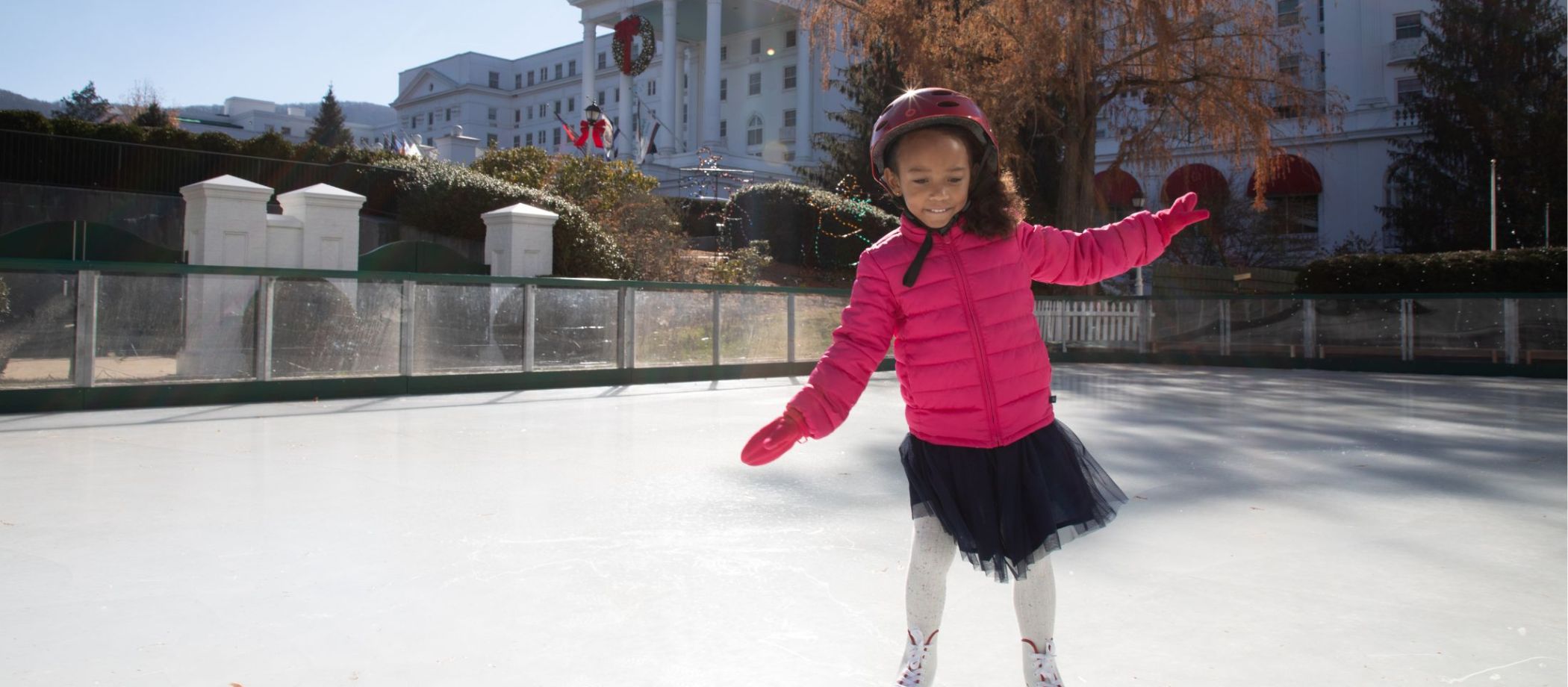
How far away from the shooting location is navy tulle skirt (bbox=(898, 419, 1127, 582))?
2.42m

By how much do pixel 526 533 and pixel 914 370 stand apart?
228 cm

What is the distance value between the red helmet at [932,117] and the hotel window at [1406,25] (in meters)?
36.5

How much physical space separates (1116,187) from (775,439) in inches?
795

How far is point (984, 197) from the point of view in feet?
8.54

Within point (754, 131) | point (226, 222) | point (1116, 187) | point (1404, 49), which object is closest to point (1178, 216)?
point (226, 222)

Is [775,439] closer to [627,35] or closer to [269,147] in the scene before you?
[269,147]

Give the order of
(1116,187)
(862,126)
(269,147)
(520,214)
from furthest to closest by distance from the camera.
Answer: (862,126), (1116,187), (269,147), (520,214)

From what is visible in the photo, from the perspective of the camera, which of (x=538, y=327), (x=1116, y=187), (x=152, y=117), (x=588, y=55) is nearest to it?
(x=538, y=327)

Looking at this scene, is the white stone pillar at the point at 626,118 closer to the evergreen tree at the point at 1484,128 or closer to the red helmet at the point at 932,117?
the evergreen tree at the point at 1484,128

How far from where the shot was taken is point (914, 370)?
259 centimetres

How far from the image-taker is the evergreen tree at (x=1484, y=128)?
27.8 m

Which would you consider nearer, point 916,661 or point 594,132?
point 916,661

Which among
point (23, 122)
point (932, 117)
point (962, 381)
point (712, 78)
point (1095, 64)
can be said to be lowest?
point (962, 381)

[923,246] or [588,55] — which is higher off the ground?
[588,55]
